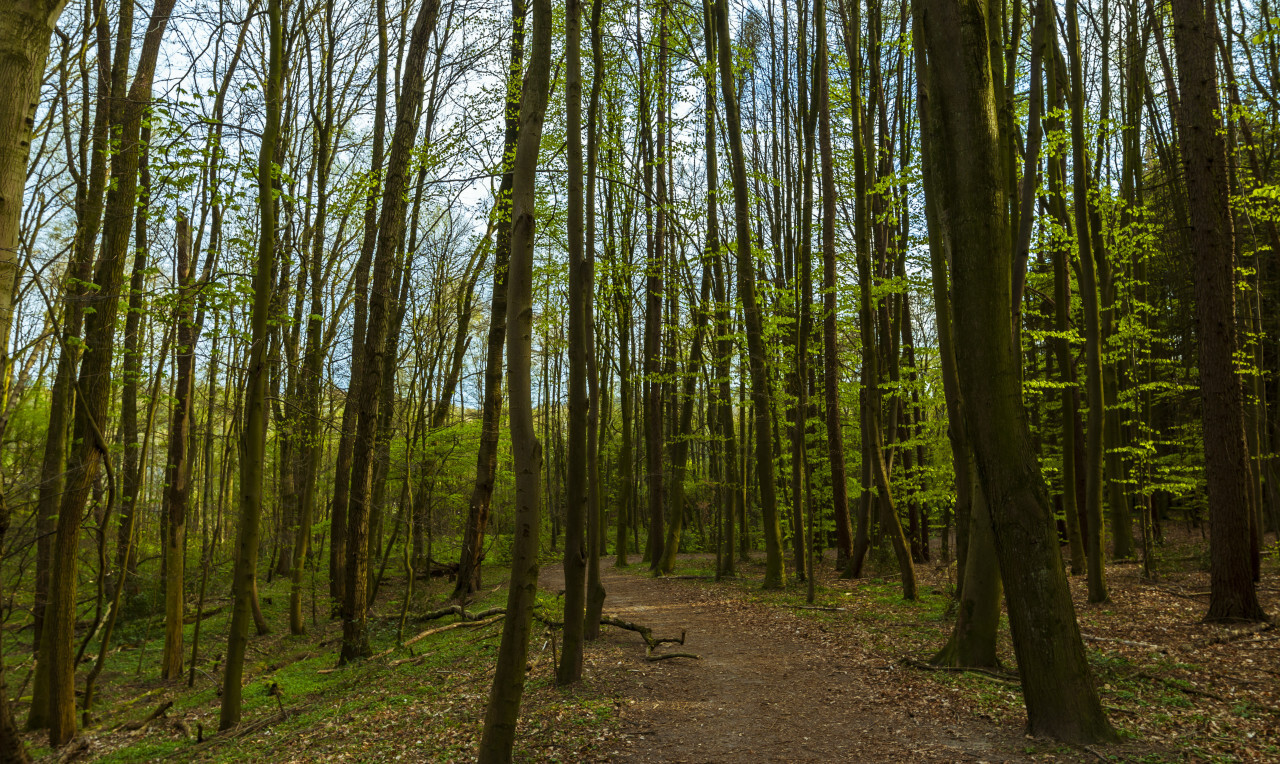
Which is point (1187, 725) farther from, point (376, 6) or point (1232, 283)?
point (376, 6)

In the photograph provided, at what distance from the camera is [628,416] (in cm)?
1878

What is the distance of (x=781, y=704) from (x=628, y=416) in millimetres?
13021

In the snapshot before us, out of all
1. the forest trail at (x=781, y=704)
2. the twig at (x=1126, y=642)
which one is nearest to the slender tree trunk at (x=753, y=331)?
the forest trail at (x=781, y=704)

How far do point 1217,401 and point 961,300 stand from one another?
567 centimetres

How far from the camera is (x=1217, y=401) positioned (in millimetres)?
8234

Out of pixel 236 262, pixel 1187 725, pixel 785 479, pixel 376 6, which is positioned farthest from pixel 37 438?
pixel 1187 725

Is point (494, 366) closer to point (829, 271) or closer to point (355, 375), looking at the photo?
point (355, 375)

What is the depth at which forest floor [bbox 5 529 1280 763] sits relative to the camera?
4.98m

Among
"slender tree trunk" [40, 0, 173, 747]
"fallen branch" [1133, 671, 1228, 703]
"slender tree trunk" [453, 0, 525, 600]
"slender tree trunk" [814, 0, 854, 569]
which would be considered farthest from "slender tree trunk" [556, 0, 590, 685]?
"slender tree trunk" [814, 0, 854, 569]

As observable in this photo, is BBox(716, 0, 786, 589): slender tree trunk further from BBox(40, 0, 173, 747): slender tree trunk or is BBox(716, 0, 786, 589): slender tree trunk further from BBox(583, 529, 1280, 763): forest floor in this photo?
BBox(40, 0, 173, 747): slender tree trunk

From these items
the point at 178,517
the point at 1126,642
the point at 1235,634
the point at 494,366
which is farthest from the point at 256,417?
the point at 1235,634

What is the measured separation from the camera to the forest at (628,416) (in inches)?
196

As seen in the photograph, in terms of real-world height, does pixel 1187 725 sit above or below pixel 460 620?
above

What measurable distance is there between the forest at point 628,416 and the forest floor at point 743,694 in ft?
0.19
